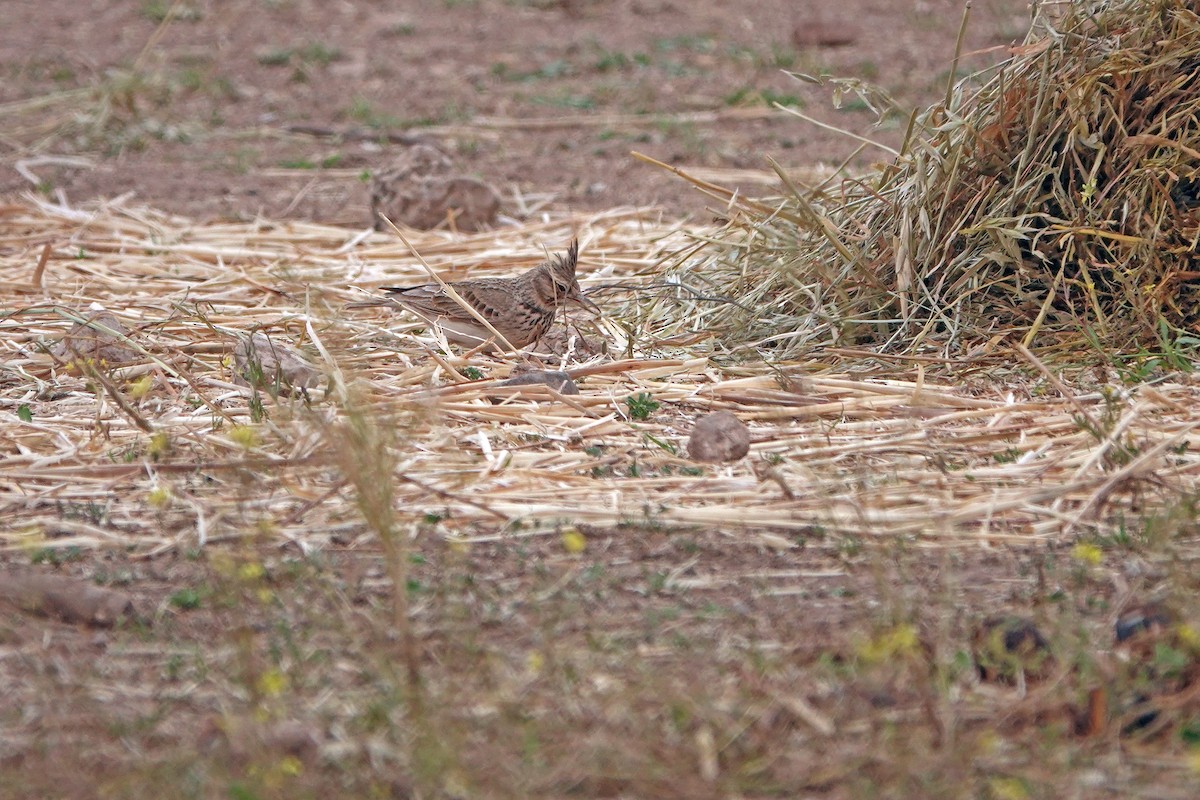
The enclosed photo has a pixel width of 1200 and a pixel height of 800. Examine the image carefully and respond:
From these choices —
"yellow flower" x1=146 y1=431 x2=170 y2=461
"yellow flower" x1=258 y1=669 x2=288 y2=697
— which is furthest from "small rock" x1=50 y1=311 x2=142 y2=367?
"yellow flower" x1=258 y1=669 x2=288 y2=697

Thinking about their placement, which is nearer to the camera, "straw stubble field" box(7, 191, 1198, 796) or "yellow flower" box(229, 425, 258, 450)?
"straw stubble field" box(7, 191, 1198, 796)

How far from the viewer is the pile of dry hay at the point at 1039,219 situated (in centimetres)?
524

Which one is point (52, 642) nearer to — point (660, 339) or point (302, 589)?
point (302, 589)

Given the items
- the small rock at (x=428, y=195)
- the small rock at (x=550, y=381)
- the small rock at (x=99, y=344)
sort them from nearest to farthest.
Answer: the small rock at (x=550, y=381) < the small rock at (x=99, y=344) < the small rock at (x=428, y=195)

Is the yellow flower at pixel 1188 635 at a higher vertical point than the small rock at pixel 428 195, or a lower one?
lower

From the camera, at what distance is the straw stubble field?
294 cm

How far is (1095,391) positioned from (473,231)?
3.81 meters

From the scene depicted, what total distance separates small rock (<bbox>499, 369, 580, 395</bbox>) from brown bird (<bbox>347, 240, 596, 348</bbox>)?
0.72m

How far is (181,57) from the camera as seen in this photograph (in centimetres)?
1166

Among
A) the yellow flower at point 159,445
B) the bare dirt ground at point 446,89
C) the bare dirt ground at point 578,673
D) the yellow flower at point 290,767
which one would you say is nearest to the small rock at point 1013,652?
the bare dirt ground at point 578,673

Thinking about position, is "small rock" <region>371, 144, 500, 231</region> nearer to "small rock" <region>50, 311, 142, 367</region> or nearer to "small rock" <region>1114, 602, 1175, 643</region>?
"small rock" <region>50, 311, 142, 367</region>

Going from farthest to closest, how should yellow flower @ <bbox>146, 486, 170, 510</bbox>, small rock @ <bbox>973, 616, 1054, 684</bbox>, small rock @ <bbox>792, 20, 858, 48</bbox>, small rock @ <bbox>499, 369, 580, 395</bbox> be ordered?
small rock @ <bbox>792, 20, 858, 48</bbox> < small rock @ <bbox>499, 369, 580, 395</bbox> < yellow flower @ <bbox>146, 486, 170, 510</bbox> < small rock @ <bbox>973, 616, 1054, 684</bbox>

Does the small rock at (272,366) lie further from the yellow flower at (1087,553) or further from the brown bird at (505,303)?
the yellow flower at (1087,553)

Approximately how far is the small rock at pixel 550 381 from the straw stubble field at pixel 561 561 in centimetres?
10
